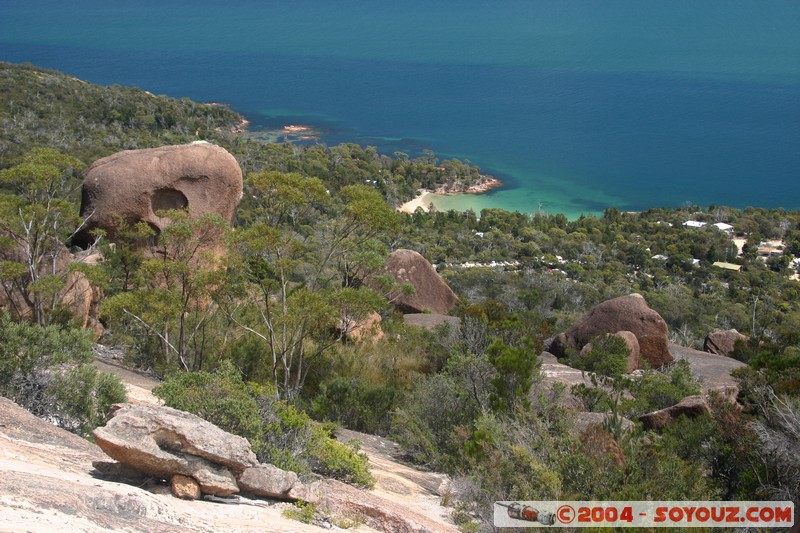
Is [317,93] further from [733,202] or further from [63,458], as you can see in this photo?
[63,458]

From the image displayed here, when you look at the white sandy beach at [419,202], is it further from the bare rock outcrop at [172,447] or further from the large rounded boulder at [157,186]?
the bare rock outcrop at [172,447]

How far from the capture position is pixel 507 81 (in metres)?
113

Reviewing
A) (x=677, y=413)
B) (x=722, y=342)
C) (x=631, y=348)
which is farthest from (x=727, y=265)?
(x=677, y=413)

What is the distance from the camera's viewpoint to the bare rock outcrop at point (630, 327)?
19.2m

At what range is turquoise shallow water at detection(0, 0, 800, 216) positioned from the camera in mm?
73062

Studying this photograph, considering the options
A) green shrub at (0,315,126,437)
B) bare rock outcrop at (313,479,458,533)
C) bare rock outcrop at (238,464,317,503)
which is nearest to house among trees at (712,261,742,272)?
bare rock outcrop at (313,479,458,533)

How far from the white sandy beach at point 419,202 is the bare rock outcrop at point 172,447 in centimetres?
4834

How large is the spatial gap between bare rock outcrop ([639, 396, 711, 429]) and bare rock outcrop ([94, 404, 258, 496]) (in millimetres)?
6838

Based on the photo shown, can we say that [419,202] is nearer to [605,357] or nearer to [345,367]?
[605,357]

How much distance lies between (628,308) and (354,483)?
13.2 m

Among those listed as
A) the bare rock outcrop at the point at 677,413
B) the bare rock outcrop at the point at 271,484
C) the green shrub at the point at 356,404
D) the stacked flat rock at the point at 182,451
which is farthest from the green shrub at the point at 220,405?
the bare rock outcrop at the point at 677,413

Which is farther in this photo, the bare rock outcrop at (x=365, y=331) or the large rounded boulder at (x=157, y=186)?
the large rounded boulder at (x=157, y=186)

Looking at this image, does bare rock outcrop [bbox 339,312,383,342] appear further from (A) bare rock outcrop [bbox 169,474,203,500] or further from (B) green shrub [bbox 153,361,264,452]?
(A) bare rock outcrop [bbox 169,474,203,500]

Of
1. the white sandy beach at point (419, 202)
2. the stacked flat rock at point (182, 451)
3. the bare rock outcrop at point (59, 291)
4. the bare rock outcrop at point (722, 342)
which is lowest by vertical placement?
the white sandy beach at point (419, 202)
